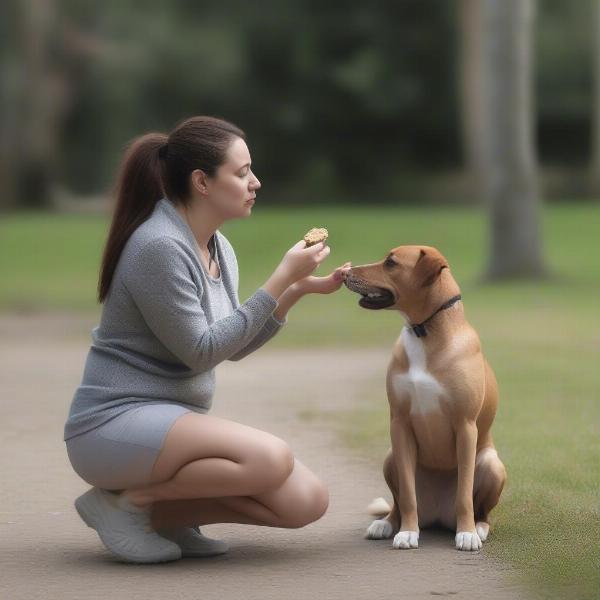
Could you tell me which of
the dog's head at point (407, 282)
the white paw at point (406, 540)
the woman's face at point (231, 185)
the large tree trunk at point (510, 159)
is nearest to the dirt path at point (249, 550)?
the white paw at point (406, 540)

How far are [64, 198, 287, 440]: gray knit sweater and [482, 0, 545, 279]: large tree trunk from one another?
47.1ft

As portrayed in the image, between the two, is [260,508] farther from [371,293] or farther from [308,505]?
[371,293]

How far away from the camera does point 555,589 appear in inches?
196

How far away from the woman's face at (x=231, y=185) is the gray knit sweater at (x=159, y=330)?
15 centimetres

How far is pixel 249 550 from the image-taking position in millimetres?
5688

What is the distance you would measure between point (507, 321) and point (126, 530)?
33.4 feet

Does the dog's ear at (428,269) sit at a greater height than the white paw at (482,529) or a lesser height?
greater

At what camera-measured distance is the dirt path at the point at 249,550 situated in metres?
5.02

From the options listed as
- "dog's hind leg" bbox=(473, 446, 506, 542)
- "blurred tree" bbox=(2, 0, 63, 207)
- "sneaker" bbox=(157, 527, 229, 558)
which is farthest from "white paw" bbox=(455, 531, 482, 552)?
"blurred tree" bbox=(2, 0, 63, 207)

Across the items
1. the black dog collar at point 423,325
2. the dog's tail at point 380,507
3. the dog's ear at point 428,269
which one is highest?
the dog's ear at point 428,269

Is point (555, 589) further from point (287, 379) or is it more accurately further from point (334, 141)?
point (334, 141)

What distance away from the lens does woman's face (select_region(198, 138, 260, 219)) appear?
5.57 metres

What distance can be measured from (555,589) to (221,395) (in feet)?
17.8

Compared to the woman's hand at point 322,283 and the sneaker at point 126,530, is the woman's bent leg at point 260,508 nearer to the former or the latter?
the sneaker at point 126,530
